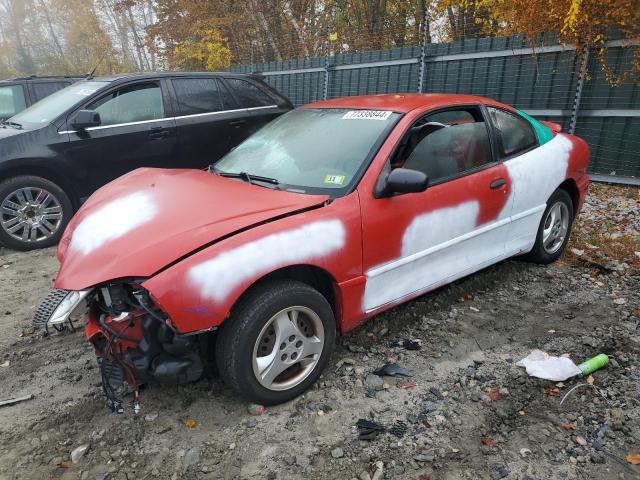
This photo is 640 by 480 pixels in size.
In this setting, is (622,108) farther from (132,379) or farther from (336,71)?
(132,379)

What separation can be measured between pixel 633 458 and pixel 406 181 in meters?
1.76

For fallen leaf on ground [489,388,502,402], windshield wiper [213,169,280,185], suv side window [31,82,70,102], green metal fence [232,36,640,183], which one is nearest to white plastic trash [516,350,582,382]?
fallen leaf on ground [489,388,502,402]

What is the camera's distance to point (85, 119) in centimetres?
497

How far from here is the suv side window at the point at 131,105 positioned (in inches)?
210

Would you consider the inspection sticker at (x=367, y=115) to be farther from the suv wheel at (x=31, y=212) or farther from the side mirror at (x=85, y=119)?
the suv wheel at (x=31, y=212)

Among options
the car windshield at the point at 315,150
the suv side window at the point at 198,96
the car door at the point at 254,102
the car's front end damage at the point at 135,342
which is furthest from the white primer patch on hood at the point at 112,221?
the car door at the point at 254,102

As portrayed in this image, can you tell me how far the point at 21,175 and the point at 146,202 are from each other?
3.04 meters

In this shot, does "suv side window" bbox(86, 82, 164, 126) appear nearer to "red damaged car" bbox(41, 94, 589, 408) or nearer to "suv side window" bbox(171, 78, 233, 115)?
"suv side window" bbox(171, 78, 233, 115)

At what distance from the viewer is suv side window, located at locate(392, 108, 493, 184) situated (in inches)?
123

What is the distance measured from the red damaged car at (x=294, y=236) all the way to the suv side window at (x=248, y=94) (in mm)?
2750

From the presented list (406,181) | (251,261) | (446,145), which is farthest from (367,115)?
(251,261)

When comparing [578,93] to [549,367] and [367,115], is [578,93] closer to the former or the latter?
[367,115]

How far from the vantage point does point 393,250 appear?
115 inches

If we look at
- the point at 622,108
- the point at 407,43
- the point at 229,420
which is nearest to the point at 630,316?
the point at 229,420
